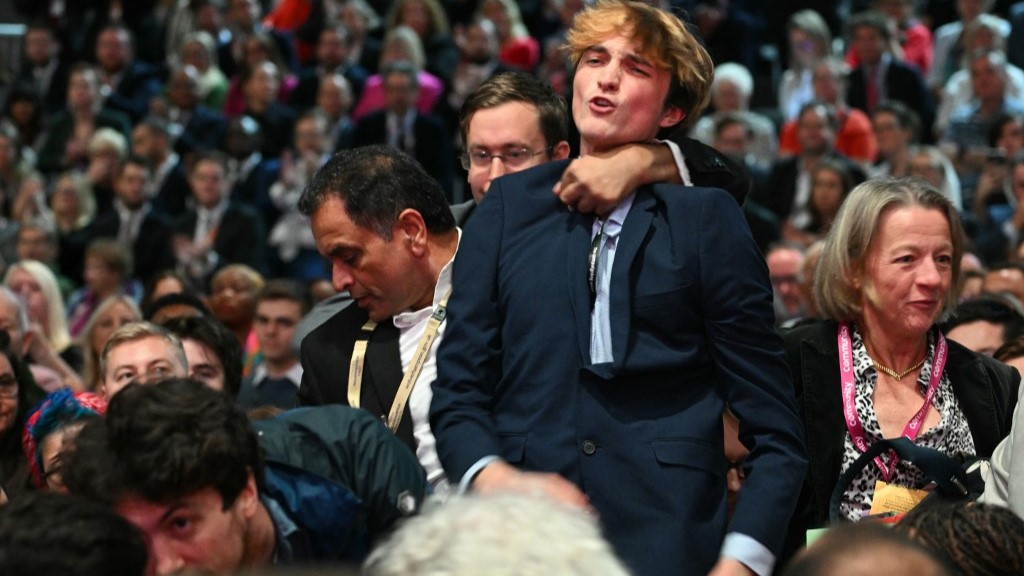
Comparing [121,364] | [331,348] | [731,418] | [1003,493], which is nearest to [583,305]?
[731,418]

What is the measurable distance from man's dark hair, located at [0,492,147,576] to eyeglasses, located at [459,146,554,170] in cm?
210

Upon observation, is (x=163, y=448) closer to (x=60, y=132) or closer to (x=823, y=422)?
(x=823, y=422)

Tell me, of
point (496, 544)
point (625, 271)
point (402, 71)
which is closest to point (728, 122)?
point (402, 71)

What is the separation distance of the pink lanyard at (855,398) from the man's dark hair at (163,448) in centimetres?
157

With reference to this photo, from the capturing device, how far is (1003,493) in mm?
3266

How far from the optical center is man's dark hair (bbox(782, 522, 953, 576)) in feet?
6.54

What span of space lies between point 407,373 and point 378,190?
0.41 meters

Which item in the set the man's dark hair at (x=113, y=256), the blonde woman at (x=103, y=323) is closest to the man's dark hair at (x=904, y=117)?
the man's dark hair at (x=113, y=256)

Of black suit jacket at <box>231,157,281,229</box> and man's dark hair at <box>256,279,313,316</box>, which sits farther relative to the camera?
black suit jacket at <box>231,157,281,229</box>

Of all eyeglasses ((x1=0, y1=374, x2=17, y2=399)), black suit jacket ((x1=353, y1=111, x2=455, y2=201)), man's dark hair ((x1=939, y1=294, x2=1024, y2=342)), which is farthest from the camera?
black suit jacket ((x1=353, y1=111, x2=455, y2=201))

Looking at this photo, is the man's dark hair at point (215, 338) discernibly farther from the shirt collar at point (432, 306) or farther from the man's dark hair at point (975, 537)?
the man's dark hair at point (975, 537)

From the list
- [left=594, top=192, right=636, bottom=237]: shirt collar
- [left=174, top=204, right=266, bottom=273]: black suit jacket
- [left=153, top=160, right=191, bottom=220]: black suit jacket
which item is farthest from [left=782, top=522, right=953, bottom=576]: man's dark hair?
[left=153, top=160, right=191, bottom=220]: black suit jacket

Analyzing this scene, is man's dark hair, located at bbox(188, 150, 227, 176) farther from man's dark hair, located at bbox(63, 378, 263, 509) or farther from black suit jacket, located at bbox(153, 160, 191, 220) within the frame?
man's dark hair, located at bbox(63, 378, 263, 509)

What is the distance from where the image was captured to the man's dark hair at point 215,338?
540cm
